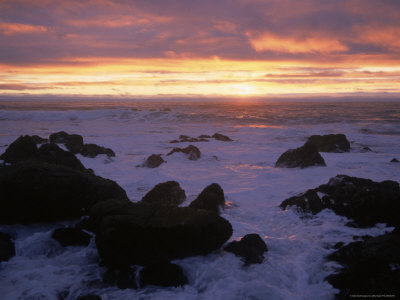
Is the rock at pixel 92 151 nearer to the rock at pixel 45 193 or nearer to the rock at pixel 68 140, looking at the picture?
the rock at pixel 68 140

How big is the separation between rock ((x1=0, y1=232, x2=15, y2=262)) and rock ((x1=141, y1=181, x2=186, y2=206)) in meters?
2.92

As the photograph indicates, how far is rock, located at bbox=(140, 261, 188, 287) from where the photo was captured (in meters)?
4.74

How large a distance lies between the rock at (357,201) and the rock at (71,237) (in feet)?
14.8

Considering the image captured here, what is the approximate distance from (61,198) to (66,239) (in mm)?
1078

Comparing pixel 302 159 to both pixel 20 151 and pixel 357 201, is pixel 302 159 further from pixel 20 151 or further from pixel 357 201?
pixel 20 151

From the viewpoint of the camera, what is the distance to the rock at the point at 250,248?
529 centimetres

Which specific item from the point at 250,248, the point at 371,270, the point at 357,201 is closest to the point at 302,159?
the point at 357,201

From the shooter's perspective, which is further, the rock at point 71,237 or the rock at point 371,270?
the rock at point 71,237

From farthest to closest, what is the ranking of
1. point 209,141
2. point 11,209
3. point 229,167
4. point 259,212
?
point 209,141, point 229,167, point 259,212, point 11,209

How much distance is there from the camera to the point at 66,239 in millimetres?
6016

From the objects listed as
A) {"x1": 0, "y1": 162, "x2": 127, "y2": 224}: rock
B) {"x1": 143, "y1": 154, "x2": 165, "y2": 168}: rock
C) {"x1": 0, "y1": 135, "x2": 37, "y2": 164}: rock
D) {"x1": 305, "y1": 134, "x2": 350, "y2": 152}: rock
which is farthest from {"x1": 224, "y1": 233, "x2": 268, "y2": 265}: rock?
{"x1": 305, "y1": 134, "x2": 350, "y2": 152}: rock

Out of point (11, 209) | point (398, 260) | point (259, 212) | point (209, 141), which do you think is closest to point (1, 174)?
point (11, 209)

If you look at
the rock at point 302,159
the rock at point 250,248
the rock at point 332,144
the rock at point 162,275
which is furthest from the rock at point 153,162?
the rock at point 332,144

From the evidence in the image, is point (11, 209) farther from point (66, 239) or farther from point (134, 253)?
point (134, 253)
